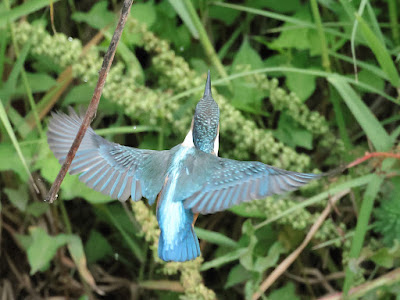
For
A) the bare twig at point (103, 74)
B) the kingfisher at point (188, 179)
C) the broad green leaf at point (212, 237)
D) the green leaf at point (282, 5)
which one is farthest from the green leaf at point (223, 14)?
the bare twig at point (103, 74)

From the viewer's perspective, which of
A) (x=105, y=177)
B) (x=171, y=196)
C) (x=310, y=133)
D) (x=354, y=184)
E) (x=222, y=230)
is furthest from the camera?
(x=222, y=230)

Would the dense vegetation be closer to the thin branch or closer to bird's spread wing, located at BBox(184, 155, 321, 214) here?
the thin branch

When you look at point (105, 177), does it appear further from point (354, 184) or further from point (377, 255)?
point (377, 255)

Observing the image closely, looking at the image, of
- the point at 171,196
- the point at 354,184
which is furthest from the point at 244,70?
the point at 171,196

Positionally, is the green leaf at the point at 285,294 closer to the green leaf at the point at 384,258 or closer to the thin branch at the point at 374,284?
the thin branch at the point at 374,284

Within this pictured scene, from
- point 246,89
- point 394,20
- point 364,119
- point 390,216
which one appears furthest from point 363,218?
point 394,20
